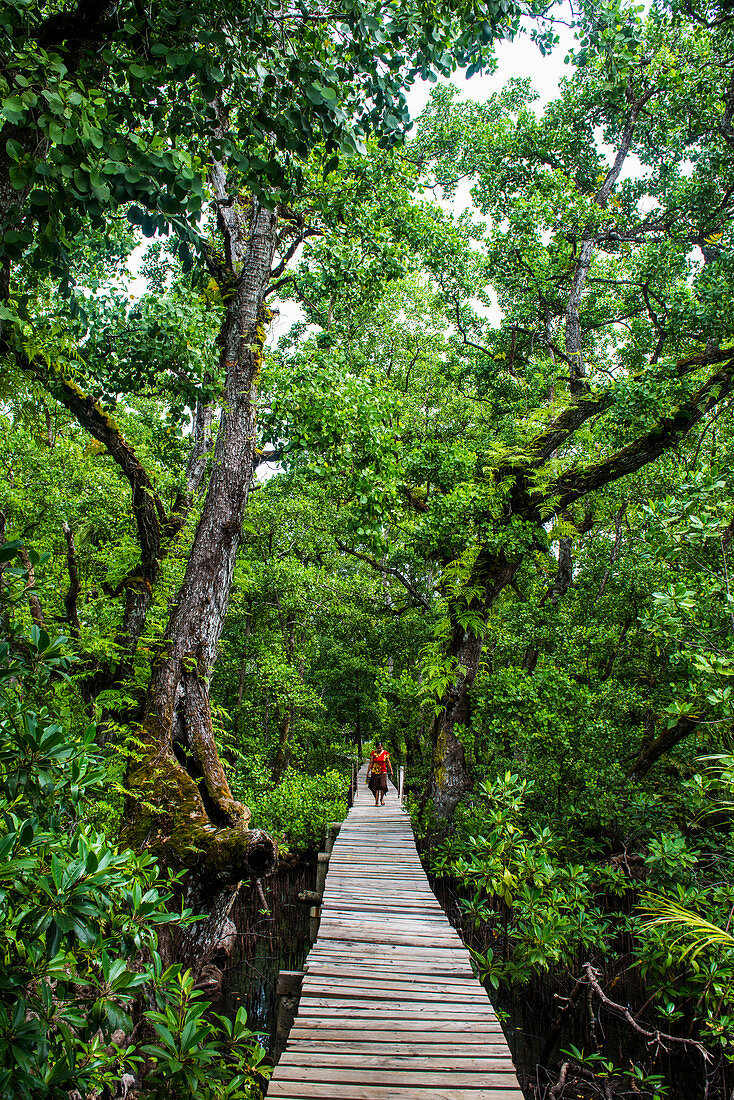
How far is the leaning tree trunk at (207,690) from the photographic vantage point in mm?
4699

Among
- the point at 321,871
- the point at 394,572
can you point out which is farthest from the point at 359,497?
the point at 394,572

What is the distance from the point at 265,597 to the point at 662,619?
453 inches

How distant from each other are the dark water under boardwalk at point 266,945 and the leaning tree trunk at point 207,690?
5266 mm

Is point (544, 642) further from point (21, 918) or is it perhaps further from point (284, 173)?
point (21, 918)

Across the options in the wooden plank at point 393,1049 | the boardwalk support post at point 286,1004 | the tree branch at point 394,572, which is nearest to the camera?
the wooden plank at point 393,1049

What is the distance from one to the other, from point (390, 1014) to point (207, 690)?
300 centimetres

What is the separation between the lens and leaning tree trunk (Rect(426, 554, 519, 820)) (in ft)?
29.9

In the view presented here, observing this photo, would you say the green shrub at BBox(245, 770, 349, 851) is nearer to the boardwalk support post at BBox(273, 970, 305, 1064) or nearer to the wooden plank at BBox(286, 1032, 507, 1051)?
the boardwalk support post at BBox(273, 970, 305, 1064)

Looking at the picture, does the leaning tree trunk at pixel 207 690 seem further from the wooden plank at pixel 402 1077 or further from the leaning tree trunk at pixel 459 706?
the leaning tree trunk at pixel 459 706

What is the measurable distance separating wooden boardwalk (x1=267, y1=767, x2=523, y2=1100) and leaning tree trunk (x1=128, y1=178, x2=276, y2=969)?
1.09 metres

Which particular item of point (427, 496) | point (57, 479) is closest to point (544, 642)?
point (427, 496)

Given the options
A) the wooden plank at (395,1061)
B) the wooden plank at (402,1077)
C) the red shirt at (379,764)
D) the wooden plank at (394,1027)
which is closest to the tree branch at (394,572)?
the red shirt at (379,764)

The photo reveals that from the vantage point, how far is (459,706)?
367 inches

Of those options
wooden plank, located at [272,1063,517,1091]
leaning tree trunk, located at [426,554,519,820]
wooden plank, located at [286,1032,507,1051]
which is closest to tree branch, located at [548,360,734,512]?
leaning tree trunk, located at [426,554,519,820]
